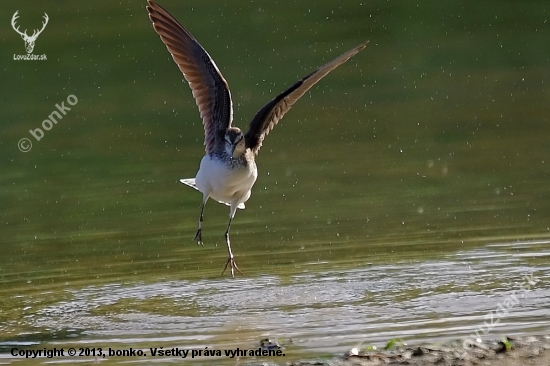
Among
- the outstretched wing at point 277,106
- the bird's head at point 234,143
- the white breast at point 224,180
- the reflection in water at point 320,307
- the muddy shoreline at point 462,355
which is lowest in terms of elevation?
the muddy shoreline at point 462,355

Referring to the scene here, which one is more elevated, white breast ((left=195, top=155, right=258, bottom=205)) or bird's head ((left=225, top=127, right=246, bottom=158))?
bird's head ((left=225, top=127, right=246, bottom=158))

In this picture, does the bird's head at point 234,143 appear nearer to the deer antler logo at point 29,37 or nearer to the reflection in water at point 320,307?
the reflection in water at point 320,307

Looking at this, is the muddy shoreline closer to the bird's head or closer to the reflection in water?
the reflection in water

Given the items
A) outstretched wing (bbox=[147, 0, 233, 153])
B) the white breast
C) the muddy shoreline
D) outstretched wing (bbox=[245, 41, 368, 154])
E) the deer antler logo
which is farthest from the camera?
the deer antler logo

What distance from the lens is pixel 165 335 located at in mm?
7500

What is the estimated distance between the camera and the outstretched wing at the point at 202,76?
30.0 ft

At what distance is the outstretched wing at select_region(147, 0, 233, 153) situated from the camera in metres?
9.15

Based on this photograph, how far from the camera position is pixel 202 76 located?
9289 mm

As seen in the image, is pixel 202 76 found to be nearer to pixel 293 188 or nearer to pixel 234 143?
pixel 234 143

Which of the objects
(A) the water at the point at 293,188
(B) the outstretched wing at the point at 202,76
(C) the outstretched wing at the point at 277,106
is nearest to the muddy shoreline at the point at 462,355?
(A) the water at the point at 293,188

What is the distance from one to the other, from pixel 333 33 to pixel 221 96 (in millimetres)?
11991

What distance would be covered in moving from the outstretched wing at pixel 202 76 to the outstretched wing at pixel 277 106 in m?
0.23

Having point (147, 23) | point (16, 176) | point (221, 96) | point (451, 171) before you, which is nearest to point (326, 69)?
point (221, 96)

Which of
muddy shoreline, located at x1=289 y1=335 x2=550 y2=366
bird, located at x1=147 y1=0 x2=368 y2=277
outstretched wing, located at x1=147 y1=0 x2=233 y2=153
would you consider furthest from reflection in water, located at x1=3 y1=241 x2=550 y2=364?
outstretched wing, located at x1=147 y1=0 x2=233 y2=153
